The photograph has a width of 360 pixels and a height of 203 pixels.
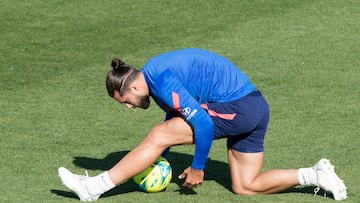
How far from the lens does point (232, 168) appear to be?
28.1 ft

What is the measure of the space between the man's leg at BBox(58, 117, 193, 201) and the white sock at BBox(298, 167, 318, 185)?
997 millimetres

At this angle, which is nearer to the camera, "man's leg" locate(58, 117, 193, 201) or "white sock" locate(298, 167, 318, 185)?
"man's leg" locate(58, 117, 193, 201)

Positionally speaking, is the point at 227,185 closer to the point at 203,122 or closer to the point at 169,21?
the point at 203,122

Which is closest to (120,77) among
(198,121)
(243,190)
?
(198,121)

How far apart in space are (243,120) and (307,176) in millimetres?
722

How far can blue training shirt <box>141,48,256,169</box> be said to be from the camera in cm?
793

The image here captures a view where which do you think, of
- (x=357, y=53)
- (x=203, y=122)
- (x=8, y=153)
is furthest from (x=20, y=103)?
(x=357, y=53)

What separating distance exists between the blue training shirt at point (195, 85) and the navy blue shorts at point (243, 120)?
68 mm

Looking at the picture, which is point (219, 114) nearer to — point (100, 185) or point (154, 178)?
point (154, 178)

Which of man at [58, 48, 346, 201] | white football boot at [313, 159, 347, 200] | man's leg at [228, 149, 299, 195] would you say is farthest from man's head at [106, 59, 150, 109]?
white football boot at [313, 159, 347, 200]

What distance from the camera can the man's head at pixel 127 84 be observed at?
26.3ft

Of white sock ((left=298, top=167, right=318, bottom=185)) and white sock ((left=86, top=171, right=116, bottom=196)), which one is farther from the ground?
white sock ((left=86, top=171, right=116, bottom=196))

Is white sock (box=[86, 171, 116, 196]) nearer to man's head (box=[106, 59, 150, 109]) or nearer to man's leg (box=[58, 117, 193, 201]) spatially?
man's leg (box=[58, 117, 193, 201])

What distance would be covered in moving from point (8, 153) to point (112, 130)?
50.9 inches
